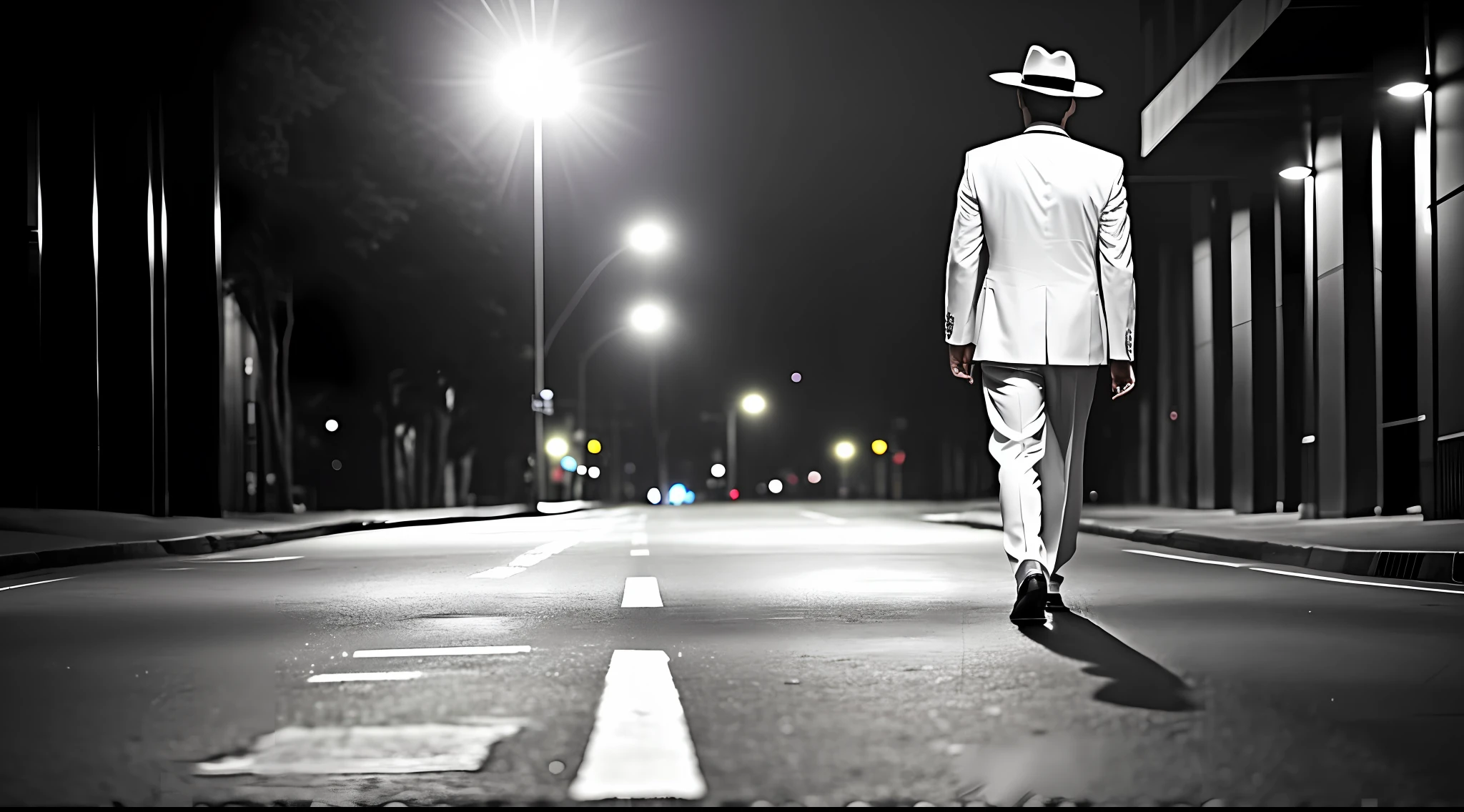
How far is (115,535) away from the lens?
60.3 feet

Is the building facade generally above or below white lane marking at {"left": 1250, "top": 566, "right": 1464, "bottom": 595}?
above

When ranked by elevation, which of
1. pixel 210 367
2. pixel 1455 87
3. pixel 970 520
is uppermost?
pixel 1455 87

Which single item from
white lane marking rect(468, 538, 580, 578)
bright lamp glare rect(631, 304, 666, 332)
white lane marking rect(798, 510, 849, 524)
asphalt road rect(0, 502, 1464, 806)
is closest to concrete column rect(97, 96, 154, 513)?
white lane marking rect(468, 538, 580, 578)

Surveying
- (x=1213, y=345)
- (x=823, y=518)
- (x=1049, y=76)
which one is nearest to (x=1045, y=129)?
(x=1049, y=76)

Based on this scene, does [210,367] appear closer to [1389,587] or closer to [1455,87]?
[1455,87]

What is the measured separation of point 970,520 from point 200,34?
13.6 m

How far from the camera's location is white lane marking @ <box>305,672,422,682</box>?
6.35 meters

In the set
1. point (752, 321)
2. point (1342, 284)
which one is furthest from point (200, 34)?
point (752, 321)

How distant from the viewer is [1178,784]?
432 centimetres

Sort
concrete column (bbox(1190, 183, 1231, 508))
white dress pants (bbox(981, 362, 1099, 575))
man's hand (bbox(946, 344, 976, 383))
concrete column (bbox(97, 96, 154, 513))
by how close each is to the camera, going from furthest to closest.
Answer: concrete column (bbox(1190, 183, 1231, 508)), concrete column (bbox(97, 96, 154, 513)), man's hand (bbox(946, 344, 976, 383)), white dress pants (bbox(981, 362, 1099, 575))

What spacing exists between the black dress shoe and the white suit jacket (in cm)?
100

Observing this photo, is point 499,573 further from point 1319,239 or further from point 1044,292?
point 1319,239

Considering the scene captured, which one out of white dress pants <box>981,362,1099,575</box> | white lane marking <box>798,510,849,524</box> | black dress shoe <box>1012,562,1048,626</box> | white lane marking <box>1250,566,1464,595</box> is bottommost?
white lane marking <box>798,510,849,524</box>

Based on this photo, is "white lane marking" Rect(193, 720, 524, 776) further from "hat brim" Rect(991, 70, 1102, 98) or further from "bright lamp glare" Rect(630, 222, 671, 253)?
"bright lamp glare" Rect(630, 222, 671, 253)
